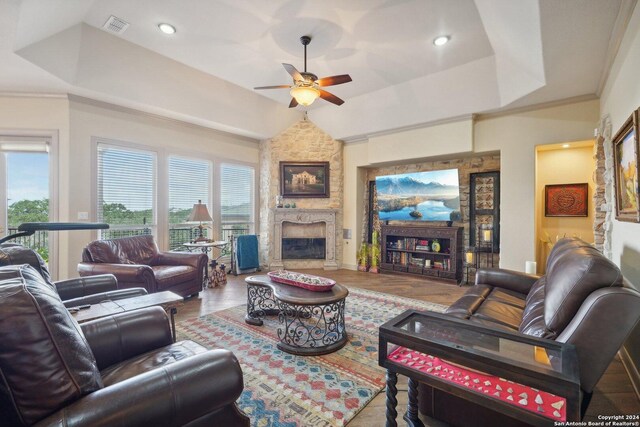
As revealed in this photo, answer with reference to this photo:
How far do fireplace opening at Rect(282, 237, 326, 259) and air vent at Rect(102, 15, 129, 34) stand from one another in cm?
439

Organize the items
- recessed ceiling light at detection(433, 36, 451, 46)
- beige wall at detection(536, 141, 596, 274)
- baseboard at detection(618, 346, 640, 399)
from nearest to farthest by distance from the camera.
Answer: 1. baseboard at detection(618, 346, 640, 399)
2. recessed ceiling light at detection(433, 36, 451, 46)
3. beige wall at detection(536, 141, 596, 274)

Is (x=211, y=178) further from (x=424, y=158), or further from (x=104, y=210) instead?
(x=424, y=158)

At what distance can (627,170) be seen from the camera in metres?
2.34

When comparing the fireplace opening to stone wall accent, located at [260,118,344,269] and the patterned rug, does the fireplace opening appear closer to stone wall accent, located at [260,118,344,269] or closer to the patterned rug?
stone wall accent, located at [260,118,344,269]

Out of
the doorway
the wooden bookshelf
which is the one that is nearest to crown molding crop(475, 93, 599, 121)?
the wooden bookshelf

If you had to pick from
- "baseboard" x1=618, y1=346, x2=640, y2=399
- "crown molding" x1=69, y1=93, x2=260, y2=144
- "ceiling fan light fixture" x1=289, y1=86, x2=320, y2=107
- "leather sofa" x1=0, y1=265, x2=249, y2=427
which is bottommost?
"baseboard" x1=618, y1=346, x2=640, y2=399

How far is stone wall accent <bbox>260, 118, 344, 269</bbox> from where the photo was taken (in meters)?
6.46

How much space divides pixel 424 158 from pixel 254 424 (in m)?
5.05

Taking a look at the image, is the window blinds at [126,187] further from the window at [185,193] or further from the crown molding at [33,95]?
the crown molding at [33,95]

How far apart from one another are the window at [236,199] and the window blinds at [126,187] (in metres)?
1.40

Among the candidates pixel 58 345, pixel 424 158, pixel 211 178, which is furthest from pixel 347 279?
pixel 58 345

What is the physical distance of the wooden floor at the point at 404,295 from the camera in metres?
1.82

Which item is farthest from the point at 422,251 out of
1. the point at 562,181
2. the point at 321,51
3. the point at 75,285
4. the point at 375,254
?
the point at 75,285

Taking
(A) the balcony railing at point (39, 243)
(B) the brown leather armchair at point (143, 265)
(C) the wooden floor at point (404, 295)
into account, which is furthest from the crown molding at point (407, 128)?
(A) the balcony railing at point (39, 243)
